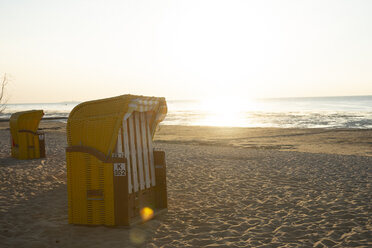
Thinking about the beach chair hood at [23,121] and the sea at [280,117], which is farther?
the sea at [280,117]

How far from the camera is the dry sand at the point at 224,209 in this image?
465 centimetres

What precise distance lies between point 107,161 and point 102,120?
0.64 meters

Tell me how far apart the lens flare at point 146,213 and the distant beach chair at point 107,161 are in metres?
0.02

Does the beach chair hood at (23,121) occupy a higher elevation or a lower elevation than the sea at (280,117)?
higher

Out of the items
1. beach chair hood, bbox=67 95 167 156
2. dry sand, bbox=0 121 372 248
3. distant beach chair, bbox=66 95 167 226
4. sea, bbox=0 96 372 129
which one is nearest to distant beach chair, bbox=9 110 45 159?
dry sand, bbox=0 121 372 248

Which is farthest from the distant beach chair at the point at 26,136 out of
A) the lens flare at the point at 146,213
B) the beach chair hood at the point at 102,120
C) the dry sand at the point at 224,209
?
the lens flare at the point at 146,213

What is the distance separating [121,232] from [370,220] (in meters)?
4.16

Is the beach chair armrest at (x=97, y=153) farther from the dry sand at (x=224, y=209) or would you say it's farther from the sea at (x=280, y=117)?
the sea at (x=280, y=117)

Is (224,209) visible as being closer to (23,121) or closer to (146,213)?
(146,213)

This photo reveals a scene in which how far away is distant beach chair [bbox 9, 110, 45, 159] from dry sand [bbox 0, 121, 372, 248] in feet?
4.03

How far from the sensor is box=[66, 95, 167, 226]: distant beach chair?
4844 mm

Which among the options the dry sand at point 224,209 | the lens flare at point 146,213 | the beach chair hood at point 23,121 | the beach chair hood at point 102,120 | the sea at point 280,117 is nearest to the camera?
the dry sand at point 224,209

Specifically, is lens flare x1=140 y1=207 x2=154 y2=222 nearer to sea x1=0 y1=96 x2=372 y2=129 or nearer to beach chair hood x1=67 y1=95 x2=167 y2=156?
beach chair hood x1=67 y1=95 x2=167 y2=156

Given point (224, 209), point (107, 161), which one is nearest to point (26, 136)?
point (107, 161)
